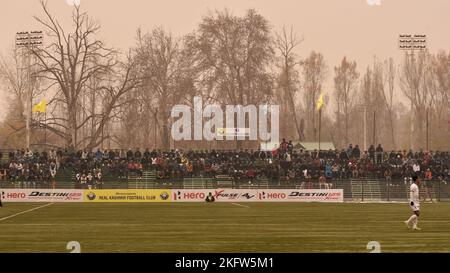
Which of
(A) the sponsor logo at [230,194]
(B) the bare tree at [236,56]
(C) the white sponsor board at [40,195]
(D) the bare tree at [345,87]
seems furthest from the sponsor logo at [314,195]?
(D) the bare tree at [345,87]

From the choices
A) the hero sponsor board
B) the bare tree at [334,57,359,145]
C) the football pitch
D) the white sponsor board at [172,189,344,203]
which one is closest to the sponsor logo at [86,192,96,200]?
the hero sponsor board

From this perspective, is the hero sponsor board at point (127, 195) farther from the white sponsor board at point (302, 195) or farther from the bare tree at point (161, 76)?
the bare tree at point (161, 76)

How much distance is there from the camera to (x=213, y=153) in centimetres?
5656

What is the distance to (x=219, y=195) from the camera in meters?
53.6

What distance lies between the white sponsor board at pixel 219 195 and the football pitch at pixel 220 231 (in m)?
13.4

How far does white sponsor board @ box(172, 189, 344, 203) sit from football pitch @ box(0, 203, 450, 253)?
1344cm

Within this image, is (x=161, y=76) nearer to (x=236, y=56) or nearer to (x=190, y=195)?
(x=236, y=56)

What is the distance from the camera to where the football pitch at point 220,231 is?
21.6 m

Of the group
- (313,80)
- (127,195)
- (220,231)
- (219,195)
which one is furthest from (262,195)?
(313,80)
